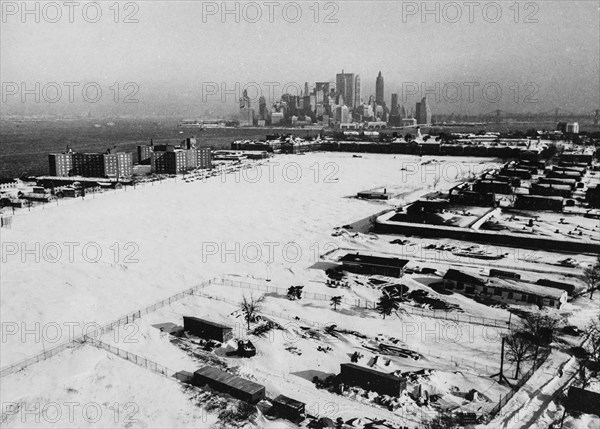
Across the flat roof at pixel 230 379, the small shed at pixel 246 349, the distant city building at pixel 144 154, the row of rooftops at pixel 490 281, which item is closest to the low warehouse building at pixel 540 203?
the row of rooftops at pixel 490 281

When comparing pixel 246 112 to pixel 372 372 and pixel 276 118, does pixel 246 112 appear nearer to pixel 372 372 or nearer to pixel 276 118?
pixel 276 118

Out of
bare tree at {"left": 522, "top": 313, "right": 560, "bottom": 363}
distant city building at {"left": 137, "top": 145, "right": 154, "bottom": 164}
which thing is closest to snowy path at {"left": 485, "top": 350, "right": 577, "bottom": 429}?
bare tree at {"left": 522, "top": 313, "right": 560, "bottom": 363}

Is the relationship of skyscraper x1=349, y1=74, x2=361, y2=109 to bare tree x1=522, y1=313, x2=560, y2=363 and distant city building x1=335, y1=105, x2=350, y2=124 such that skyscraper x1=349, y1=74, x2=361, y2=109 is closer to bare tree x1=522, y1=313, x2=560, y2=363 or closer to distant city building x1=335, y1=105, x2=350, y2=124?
distant city building x1=335, y1=105, x2=350, y2=124

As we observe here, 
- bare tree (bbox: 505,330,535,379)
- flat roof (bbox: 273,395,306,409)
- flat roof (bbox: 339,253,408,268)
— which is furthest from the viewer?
flat roof (bbox: 339,253,408,268)

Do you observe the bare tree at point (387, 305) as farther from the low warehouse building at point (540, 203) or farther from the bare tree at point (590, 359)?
the low warehouse building at point (540, 203)

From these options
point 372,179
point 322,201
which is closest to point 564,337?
point 322,201

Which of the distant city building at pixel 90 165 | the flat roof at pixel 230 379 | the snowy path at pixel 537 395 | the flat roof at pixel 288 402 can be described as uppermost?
the distant city building at pixel 90 165

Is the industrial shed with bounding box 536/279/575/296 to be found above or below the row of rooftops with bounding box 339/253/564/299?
below
